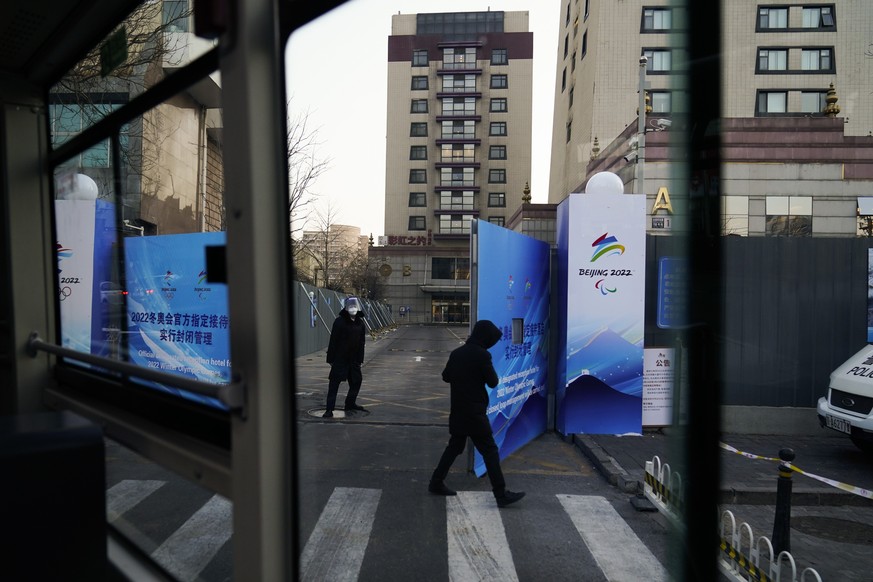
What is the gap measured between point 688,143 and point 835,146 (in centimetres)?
80

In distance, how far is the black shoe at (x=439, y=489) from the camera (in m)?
5.98

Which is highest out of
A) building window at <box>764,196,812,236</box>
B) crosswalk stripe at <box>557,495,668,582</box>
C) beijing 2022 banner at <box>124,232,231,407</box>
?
building window at <box>764,196,812,236</box>

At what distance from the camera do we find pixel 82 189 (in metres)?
2.86

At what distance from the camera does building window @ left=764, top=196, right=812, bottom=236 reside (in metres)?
2.07

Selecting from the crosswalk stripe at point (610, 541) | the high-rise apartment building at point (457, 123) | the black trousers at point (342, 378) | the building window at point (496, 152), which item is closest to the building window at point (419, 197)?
the high-rise apartment building at point (457, 123)

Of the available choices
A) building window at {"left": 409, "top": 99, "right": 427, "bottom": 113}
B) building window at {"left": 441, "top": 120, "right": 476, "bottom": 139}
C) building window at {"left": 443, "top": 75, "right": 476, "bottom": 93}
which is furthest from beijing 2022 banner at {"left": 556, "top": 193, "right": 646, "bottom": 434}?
building window at {"left": 443, "top": 75, "right": 476, "bottom": 93}

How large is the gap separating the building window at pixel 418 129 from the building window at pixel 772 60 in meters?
62.9

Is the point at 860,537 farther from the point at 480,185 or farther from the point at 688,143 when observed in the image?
the point at 480,185

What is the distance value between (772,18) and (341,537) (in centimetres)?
462

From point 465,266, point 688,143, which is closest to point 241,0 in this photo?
point 688,143

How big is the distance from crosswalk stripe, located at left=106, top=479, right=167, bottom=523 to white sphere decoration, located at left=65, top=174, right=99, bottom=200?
1389 millimetres

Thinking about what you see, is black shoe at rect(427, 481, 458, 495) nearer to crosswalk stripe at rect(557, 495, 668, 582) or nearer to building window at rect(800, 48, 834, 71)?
crosswalk stripe at rect(557, 495, 668, 582)

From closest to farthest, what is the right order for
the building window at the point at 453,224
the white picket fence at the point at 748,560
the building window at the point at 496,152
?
1. the white picket fence at the point at 748,560
2. the building window at the point at 453,224
3. the building window at the point at 496,152

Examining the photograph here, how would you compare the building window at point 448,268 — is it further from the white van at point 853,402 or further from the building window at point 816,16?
the building window at point 816,16
